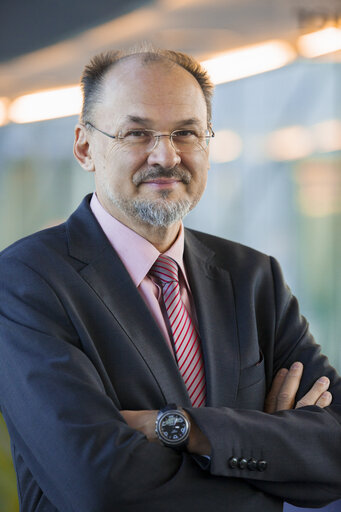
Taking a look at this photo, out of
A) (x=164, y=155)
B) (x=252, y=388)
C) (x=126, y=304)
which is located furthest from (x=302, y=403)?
(x=164, y=155)

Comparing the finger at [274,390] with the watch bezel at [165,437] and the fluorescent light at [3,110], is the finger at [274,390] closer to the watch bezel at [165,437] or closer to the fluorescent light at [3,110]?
the watch bezel at [165,437]

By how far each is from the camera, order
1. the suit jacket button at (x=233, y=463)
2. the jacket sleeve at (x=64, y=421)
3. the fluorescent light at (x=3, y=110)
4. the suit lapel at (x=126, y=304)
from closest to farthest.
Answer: the jacket sleeve at (x=64, y=421)
the suit jacket button at (x=233, y=463)
the suit lapel at (x=126, y=304)
the fluorescent light at (x=3, y=110)

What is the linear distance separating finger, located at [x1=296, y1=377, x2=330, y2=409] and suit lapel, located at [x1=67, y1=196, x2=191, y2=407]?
13.5 inches

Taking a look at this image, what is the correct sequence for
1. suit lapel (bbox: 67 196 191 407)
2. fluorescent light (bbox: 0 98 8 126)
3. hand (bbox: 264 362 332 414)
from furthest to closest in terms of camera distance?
fluorescent light (bbox: 0 98 8 126) → hand (bbox: 264 362 332 414) → suit lapel (bbox: 67 196 191 407)

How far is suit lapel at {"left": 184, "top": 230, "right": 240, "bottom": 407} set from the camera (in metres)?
1.83

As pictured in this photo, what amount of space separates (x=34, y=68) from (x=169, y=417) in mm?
4382

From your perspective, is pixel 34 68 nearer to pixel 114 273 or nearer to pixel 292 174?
pixel 292 174

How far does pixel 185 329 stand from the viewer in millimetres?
1885

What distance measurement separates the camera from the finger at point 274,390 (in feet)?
6.30

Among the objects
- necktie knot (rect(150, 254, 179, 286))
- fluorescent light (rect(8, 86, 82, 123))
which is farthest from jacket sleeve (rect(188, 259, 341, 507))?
fluorescent light (rect(8, 86, 82, 123))

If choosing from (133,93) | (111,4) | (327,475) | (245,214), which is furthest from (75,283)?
(111,4)

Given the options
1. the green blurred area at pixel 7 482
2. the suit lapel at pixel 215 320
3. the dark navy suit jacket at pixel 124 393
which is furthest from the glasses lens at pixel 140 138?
the green blurred area at pixel 7 482

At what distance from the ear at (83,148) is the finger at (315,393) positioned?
3.12 feet

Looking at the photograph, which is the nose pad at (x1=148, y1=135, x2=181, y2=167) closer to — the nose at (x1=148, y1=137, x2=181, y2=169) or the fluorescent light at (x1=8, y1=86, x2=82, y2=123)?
the nose at (x1=148, y1=137, x2=181, y2=169)
